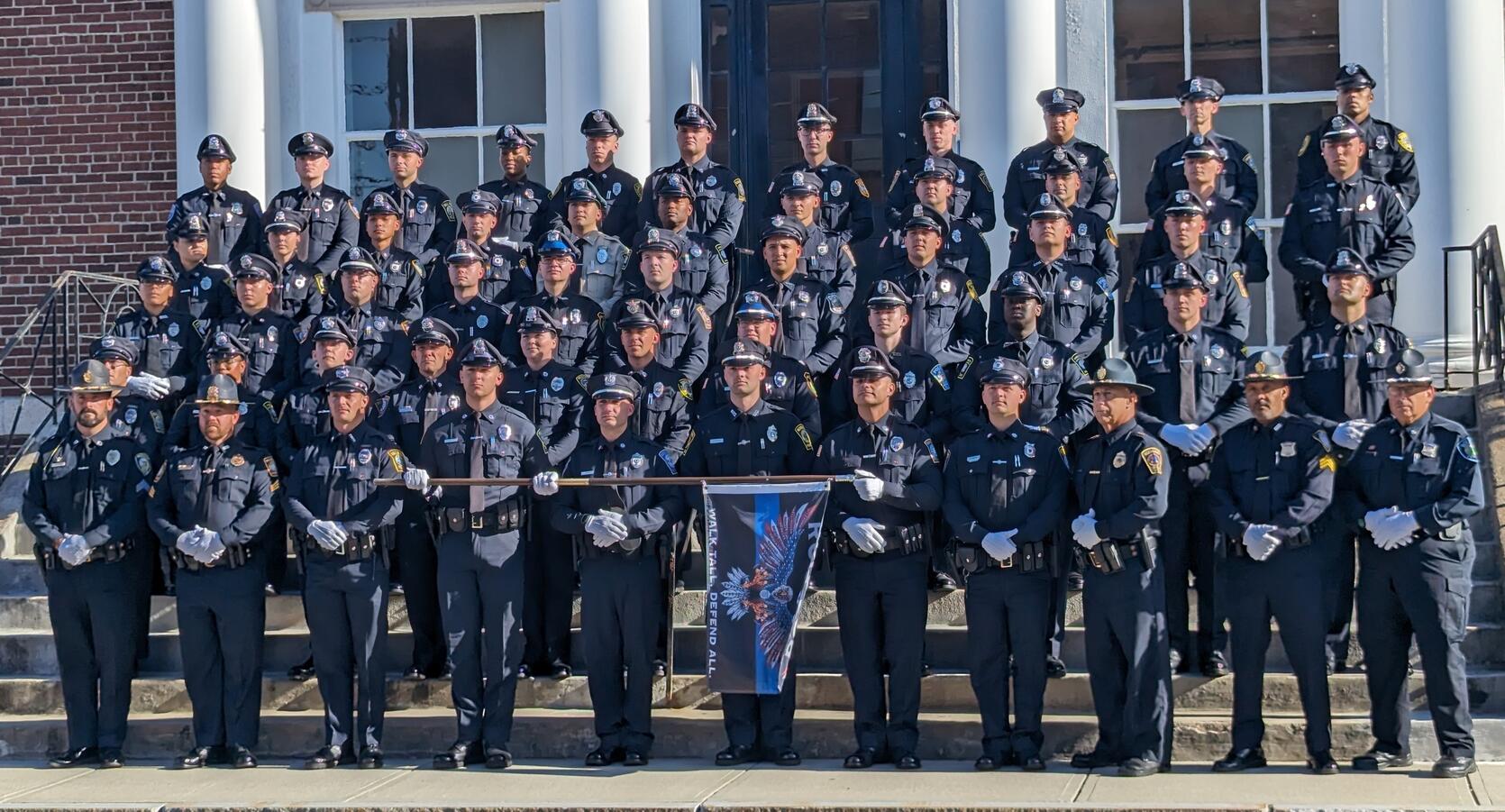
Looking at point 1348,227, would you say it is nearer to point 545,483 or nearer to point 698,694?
point 698,694

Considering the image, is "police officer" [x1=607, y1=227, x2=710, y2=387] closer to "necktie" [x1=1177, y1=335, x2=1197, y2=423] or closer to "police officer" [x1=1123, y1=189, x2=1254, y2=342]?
"police officer" [x1=1123, y1=189, x2=1254, y2=342]

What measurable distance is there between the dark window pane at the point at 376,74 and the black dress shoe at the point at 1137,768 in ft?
25.2

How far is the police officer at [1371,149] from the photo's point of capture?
11570 millimetres

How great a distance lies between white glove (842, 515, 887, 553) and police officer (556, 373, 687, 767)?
39.4 inches

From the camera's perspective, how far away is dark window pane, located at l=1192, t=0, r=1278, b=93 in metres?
13.4

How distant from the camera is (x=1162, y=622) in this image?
9633 millimetres

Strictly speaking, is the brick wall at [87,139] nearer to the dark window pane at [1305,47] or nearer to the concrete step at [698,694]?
the concrete step at [698,694]

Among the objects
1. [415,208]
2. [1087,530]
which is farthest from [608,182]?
[1087,530]

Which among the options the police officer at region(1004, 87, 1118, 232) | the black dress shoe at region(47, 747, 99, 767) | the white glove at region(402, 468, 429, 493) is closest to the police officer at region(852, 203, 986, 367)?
the police officer at region(1004, 87, 1118, 232)

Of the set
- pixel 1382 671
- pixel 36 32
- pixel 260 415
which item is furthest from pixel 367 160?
pixel 1382 671

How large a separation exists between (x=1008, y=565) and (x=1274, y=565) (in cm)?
126

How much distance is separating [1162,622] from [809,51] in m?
5.79

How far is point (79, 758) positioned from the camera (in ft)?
34.7

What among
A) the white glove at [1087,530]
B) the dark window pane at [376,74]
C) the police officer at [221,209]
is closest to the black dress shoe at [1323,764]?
the white glove at [1087,530]
